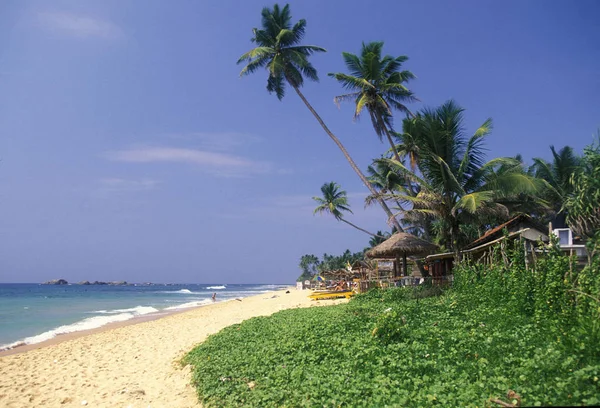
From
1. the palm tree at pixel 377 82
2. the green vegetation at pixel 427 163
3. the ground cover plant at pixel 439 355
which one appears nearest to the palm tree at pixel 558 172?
the green vegetation at pixel 427 163

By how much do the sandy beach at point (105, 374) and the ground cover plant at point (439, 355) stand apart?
57 cm

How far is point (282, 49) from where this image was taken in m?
20.9

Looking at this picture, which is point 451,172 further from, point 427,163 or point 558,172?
point 558,172

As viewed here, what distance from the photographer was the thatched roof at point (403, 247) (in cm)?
1559

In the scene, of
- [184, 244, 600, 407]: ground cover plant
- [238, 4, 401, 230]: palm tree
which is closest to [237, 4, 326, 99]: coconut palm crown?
[238, 4, 401, 230]: palm tree

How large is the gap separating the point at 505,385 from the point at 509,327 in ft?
7.74

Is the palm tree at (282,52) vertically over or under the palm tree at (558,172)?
over

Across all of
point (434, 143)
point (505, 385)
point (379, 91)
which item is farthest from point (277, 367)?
point (379, 91)

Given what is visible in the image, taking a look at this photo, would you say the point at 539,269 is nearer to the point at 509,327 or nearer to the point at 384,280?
the point at 509,327

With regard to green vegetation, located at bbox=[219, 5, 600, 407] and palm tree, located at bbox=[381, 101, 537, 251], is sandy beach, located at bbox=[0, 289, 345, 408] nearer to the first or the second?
green vegetation, located at bbox=[219, 5, 600, 407]

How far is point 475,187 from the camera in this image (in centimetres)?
1413

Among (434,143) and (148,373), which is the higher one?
(434,143)

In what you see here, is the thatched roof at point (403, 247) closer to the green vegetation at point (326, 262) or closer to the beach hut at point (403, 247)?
the beach hut at point (403, 247)

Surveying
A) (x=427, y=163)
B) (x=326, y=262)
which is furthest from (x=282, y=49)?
(x=326, y=262)
